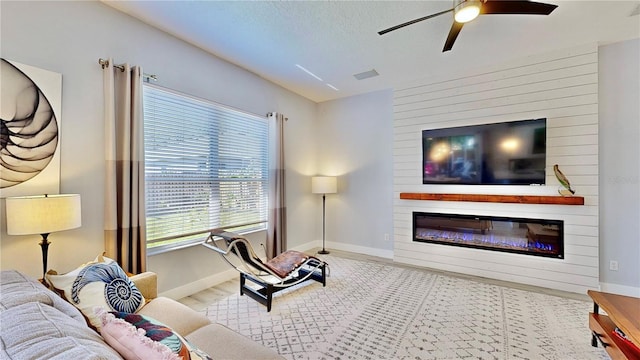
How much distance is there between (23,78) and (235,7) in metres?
1.72

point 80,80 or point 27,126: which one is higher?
point 80,80

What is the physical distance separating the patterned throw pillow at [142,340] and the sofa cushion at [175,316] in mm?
620

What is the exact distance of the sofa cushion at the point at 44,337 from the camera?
71cm

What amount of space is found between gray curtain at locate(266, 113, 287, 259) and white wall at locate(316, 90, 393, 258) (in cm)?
124

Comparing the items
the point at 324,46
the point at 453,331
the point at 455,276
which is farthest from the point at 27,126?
the point at 455,276

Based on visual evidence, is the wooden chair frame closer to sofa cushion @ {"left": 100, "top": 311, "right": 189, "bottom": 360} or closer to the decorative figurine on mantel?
sofa cushion @ {"left": 100, "top": 311, "right": 189, "bottom": 360}

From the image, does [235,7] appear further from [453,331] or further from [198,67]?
[453,331]

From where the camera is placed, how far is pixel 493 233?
374cm

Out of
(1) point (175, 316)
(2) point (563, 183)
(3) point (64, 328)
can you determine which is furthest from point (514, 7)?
(1) point (175, 316)

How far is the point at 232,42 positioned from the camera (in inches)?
123

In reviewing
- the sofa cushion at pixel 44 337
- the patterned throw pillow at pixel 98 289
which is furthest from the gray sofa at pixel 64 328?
the patterned throw pillow at pixel 98 289

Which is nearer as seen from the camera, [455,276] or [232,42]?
[232,42]

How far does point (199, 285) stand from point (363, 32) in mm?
3457

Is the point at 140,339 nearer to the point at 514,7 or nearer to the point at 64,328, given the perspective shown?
the point at 64,328
